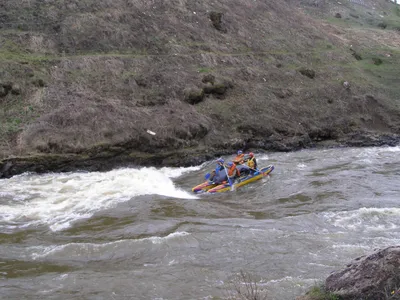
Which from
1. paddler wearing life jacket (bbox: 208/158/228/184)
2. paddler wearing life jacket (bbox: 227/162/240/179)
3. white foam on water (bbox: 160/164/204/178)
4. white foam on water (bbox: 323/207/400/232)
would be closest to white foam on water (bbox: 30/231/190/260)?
white foam on water (bbox: 323/207/400/232)

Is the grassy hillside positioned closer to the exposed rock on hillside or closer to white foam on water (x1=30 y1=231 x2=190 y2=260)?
white foam on water (x1=30 y1=231 x2=190 y2=260)

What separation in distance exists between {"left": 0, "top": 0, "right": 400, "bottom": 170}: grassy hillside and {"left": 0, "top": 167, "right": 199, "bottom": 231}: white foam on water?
2060 millimetres

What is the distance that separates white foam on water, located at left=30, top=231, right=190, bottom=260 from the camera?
9.21 meters

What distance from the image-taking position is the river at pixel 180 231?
304 inches

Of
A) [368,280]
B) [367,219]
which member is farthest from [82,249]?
[367,219]

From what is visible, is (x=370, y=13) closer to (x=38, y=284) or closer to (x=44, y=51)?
(x=44, y=51)

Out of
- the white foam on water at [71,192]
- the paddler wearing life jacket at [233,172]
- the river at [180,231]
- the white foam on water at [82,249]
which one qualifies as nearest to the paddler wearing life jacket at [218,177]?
the paddler wearing life jacket at [233,172]

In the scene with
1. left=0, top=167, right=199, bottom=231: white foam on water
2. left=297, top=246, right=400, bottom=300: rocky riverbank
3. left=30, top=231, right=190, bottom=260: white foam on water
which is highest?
left=297, top=246, right=400, bottom=300: rocky riverbank

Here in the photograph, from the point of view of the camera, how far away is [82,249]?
946 centimetres

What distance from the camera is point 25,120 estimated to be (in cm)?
1927

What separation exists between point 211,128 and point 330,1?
36.3 meters

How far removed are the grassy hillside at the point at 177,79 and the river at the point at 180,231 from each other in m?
3.55

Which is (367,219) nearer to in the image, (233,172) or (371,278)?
(233,172)

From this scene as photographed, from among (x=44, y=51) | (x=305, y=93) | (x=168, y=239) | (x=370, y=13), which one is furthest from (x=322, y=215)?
(x=370, y=13)
